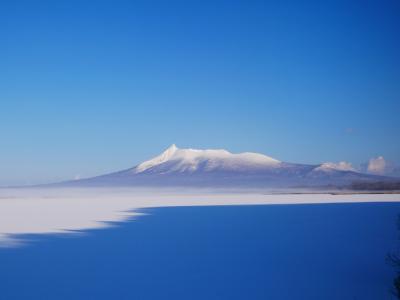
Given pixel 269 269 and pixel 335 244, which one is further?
pixel 335 244

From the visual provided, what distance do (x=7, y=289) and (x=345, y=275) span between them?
4745mm

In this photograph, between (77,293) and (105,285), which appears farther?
(105,285)

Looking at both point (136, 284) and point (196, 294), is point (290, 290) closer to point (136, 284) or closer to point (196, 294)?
point (196, 294)

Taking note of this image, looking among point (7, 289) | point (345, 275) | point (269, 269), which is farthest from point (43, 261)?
point (345, 275)

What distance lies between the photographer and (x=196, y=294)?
5.89 meters

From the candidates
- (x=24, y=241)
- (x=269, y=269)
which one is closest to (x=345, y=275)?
(x=269, y=269)

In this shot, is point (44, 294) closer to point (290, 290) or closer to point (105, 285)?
point (105, 285)

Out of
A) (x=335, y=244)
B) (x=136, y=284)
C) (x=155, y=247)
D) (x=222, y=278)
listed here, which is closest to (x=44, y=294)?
(x=136, y=284)

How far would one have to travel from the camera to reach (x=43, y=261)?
804 cm

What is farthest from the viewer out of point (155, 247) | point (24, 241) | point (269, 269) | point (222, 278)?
point (24, 241)

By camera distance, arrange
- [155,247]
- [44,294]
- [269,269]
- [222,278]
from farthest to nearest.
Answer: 1. [155,247]
2. [269,269]
3. [222,278]
4. [44,294]

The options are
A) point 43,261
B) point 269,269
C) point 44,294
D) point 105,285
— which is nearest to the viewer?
point 44,294

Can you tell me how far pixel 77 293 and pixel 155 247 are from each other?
3.75 m

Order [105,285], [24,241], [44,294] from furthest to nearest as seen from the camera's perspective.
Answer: [24,241], [105,285], [44,294]
